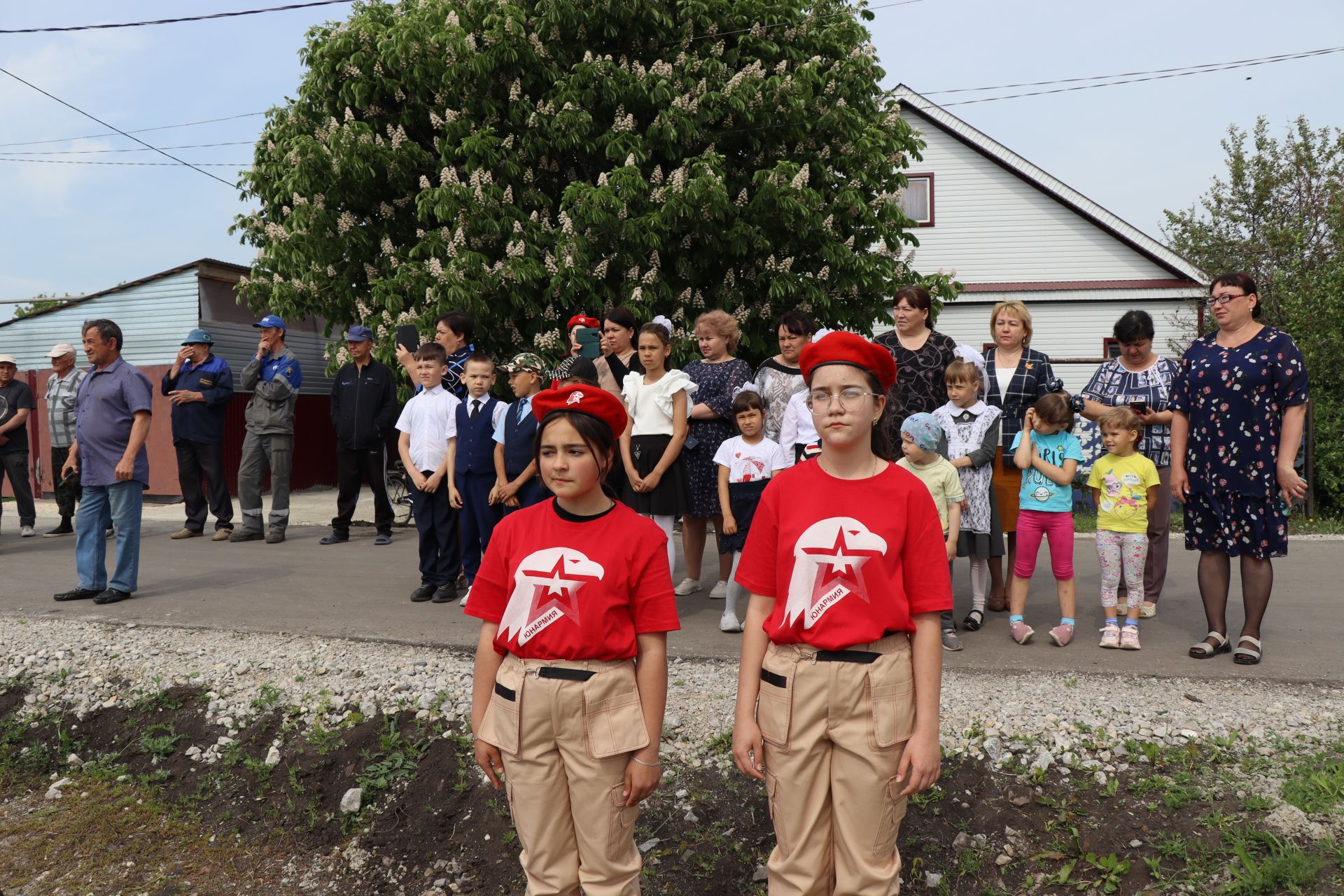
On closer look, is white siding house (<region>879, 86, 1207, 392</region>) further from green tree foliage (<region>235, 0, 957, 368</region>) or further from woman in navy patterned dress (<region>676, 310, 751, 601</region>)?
woman in navy patterned dress (<region>676, 310, 751, 601</region>)

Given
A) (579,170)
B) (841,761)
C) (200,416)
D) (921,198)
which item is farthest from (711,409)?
(921,198)

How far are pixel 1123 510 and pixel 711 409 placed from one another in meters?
2.60

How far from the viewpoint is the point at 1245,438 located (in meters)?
5.20

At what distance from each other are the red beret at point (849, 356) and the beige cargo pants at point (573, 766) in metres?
0.98

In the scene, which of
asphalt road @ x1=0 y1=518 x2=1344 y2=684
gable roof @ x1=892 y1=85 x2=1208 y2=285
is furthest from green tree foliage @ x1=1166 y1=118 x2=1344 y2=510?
asphalt road @ x1=0 y1=518 x2=1344 y2=684

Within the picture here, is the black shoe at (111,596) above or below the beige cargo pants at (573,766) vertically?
below

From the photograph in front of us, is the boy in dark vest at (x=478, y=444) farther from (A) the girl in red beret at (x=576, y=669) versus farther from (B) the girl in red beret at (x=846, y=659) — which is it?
(B) the girl in red beret at (x=846, y=659)

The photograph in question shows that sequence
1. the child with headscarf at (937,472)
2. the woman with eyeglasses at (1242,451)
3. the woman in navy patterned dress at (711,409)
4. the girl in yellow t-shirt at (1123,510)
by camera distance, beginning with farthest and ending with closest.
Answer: the woman in navy patterned dress at (711,409)
the girl in yellow t-shirt at (1123,510)
the child with headscarf at (937,472)
the woman with eyeglasses at (1242,451)

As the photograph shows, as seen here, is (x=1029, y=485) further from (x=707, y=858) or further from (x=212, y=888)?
(x=212, y=888)

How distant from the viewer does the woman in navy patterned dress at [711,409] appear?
6633 mm

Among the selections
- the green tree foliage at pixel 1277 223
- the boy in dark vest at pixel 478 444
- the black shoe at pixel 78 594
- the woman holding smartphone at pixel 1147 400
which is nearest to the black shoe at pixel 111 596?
the black shoe at pixel 78 594

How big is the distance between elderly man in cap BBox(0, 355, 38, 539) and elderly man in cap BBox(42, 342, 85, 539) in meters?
0.26

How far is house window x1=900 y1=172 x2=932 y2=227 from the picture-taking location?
2228 cm

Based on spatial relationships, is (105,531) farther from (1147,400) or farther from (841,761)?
(1147,400)
